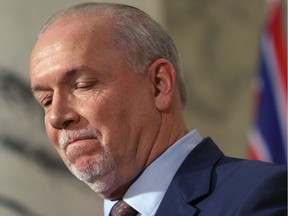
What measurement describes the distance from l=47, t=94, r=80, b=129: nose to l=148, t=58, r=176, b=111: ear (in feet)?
0.84

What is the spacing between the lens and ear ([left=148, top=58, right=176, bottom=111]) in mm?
2115

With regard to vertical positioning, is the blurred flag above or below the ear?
below

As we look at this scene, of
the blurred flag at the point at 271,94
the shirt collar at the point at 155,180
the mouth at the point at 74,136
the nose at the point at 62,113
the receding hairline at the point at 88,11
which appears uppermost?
the receding hairline at the point at 88,11

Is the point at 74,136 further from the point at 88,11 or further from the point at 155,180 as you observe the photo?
the point at 88,11

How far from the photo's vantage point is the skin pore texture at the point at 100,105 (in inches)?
78.0

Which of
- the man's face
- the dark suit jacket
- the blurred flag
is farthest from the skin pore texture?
the blurred flag

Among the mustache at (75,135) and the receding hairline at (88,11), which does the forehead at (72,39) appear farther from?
the mustache at (75,135)

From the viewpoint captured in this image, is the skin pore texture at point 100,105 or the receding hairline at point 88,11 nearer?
the skin pore texture at point 100,105

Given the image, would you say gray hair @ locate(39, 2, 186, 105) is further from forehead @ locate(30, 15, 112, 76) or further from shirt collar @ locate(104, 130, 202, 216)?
shirt collar @ locate(104, 130, 202, 216)

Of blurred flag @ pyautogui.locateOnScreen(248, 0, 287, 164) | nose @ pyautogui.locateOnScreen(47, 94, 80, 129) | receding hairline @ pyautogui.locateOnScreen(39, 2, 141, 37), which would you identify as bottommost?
blurred flag @ pyautogui.locateOnScreen(248, 0, 287, 164)

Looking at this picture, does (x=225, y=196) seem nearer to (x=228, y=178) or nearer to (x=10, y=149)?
(x=228, y=178)

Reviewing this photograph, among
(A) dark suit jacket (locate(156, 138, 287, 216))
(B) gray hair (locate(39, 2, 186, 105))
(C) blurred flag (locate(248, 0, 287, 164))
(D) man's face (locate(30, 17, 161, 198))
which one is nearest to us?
(A) dark suit jacket (locate(156, 138, 287, 216))

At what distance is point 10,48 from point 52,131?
110 centimetres

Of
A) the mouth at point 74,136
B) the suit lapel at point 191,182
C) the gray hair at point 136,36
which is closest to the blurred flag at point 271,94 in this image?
the gray hair at point 136,36
